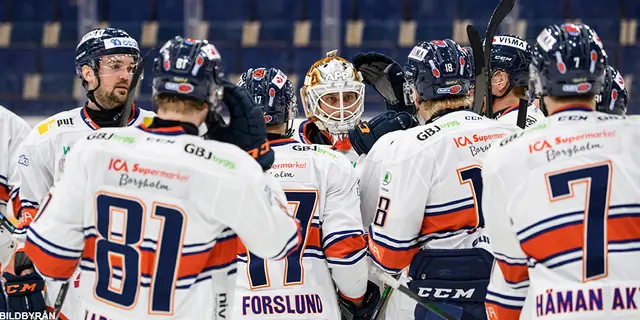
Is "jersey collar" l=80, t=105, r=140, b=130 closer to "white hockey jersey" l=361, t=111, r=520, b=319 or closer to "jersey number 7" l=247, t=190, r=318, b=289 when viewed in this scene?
"jersey number 7" l=247, t=190, r=318, b=289

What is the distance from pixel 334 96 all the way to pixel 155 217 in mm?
1634

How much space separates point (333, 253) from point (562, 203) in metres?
1.06

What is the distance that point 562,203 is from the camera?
2.30m

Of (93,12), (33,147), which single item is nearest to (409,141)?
(33,147)

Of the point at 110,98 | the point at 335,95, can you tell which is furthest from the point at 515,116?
the point at 110,98

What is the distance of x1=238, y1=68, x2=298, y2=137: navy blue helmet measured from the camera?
329cm

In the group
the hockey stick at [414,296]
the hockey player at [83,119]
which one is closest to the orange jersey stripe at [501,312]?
the hockey stick at [414,296]

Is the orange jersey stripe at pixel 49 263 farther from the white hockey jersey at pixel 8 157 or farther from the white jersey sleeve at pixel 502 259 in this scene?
the white hockey jersey at pixel 8 157

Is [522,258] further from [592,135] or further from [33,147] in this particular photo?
[33,147]

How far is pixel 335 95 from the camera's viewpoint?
12.8 ft

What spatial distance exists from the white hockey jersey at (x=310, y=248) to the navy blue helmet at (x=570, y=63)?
92cm

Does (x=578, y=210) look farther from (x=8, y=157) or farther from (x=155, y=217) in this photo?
(x=8, y=157)

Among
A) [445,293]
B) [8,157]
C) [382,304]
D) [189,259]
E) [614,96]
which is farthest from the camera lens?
[8,157]

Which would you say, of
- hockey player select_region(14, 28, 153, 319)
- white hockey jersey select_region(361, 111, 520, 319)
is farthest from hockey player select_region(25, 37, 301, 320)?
hockey player select_region(14, 28, 153, 319)
